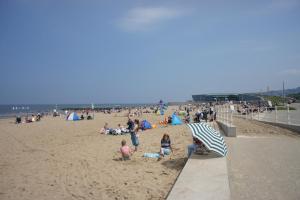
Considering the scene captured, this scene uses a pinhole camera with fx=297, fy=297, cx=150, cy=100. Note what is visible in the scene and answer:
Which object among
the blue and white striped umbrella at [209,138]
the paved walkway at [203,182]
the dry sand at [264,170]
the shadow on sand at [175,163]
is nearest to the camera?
the paved walkway at [203,182]

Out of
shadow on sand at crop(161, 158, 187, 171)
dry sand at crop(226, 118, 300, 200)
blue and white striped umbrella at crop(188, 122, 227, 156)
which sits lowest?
shadow on sand at crop(161, 158, 187, 171)

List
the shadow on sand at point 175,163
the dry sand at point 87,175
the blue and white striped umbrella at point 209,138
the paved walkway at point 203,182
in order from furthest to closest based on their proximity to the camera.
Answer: the shadow on sand at point 175,163 < the blue and white striped umbrella at point 209,138 < the dry sand at point 87,175 < the paved walkway at point 203,182

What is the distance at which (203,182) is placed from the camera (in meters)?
5.41

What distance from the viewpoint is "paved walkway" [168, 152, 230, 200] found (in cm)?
470

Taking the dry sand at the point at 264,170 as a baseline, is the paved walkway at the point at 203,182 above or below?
above

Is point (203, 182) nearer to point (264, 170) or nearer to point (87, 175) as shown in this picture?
point (264, 170)

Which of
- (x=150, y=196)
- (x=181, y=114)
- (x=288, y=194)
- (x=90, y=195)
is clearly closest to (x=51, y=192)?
(x=90, y=195)

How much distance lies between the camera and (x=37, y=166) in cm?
917

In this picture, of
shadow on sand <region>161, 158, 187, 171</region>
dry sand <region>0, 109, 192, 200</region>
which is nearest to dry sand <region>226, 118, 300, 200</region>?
shadow on sand <region>161, 158, 187, 171</region>

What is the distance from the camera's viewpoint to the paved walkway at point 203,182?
4.70m

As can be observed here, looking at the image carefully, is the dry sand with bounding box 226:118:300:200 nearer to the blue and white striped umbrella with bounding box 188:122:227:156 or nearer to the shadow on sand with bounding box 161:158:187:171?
the blue and white striped umbrella with bounding box 188:122:227:156

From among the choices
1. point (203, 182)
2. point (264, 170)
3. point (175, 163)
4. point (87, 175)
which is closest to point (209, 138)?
point (175, 163)

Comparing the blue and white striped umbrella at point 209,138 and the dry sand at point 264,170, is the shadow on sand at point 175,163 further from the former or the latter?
the dry sand at point 264,170

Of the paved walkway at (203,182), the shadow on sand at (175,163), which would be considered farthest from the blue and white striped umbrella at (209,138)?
the shadow on sand at (175,163)
